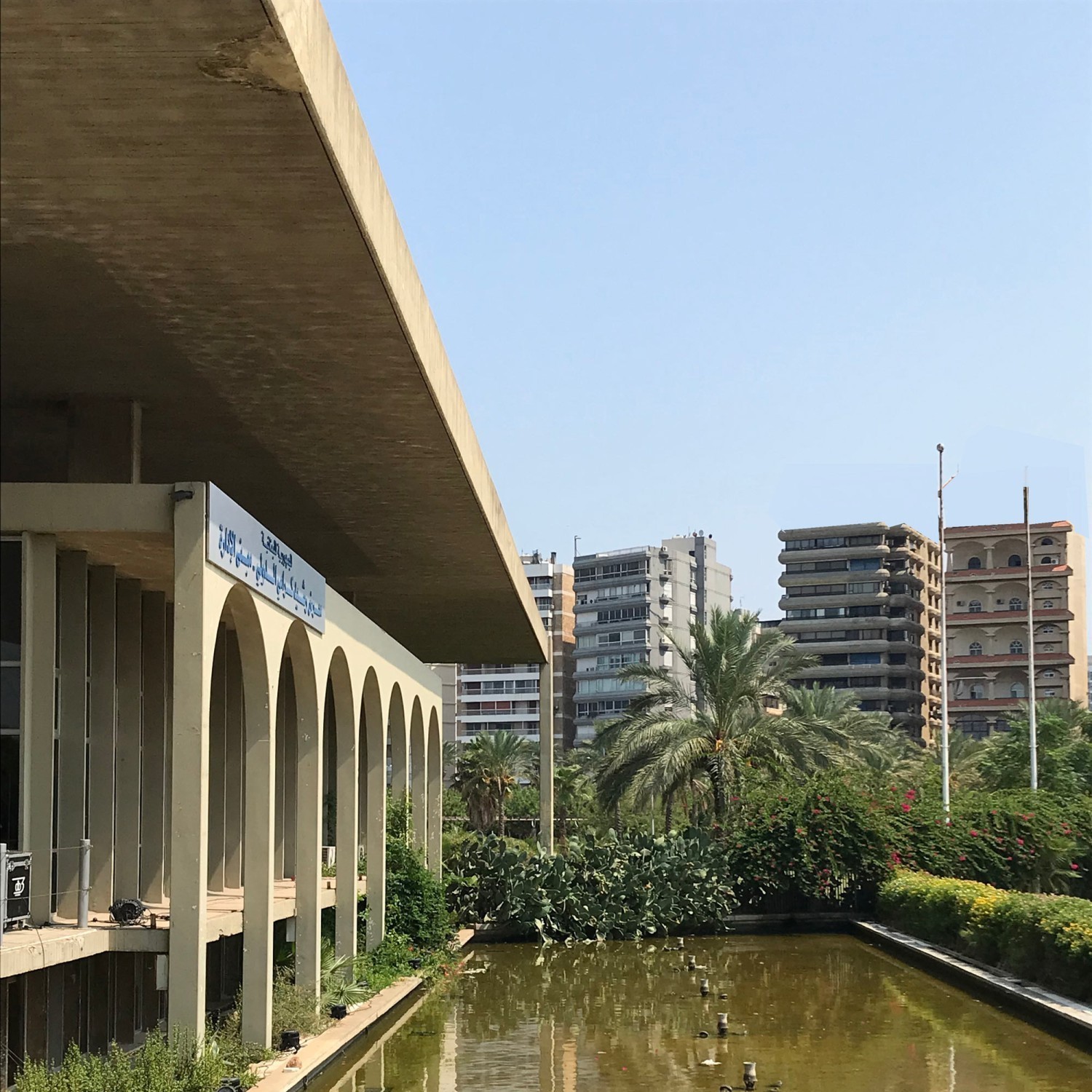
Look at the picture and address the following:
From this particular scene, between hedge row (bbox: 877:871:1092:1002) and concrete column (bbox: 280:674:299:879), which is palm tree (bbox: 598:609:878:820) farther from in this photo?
concrete column (bbox: 280:674:299:879)

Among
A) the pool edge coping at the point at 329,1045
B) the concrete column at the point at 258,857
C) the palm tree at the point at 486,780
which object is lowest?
the palm tree at the point at 486,780

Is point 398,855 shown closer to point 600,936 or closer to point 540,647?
point 600,936

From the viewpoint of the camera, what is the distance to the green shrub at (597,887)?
28.7m

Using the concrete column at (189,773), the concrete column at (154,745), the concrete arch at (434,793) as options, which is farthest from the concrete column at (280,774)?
the concrete column at (189,773)

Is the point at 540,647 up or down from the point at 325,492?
down

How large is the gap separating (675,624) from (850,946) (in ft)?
346

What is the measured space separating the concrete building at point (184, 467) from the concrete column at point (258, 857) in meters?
0.03

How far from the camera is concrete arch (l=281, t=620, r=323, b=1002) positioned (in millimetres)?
16484

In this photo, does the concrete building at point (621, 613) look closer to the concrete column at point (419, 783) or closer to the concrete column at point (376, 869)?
the concrete column at point (419, 783)

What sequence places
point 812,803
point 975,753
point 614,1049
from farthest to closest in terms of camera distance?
point 975,753, point 812,803, point 614,1049

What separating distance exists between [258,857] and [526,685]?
12005cm

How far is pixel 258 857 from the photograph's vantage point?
14070 millimetres

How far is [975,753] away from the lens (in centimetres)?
6291

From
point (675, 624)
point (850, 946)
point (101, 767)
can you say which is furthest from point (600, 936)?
point (675, 624)
